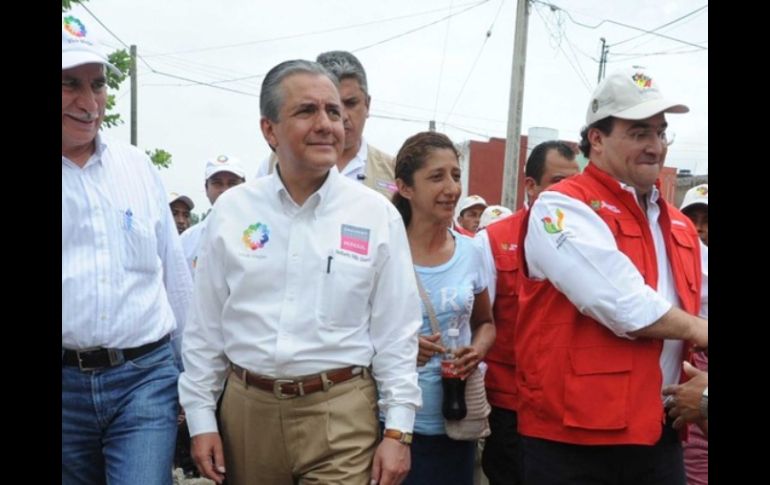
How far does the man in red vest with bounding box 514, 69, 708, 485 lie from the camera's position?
2551 millimetres

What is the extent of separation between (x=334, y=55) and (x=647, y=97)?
162 cm

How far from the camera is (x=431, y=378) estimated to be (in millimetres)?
3178

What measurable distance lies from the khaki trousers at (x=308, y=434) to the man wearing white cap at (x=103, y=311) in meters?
0.36

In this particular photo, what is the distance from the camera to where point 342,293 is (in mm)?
2486

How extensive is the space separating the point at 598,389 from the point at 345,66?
2.01m

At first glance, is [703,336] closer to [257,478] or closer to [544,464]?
[544,464]

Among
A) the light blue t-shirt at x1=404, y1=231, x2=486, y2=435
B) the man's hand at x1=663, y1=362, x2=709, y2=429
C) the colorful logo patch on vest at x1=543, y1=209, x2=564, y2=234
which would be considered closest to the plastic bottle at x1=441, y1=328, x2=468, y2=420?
the light blue t-shirt at x1=404, y1=231, x2=486, y2=435

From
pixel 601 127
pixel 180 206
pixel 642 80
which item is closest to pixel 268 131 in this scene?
pixel 601 127

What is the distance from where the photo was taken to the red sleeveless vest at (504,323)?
3.66m

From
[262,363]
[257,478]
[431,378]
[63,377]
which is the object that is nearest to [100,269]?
[63,377]

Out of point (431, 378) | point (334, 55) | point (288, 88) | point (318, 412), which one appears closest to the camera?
point (318, 412)

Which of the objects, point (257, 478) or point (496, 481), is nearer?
point (257, 478)

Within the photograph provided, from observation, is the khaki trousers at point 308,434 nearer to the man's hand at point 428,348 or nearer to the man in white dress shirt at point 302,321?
the man in white dress shirt at point 302,321

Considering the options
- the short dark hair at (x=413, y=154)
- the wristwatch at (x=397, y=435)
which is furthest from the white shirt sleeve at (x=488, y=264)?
the wristwatch at (x=397, y=435)
